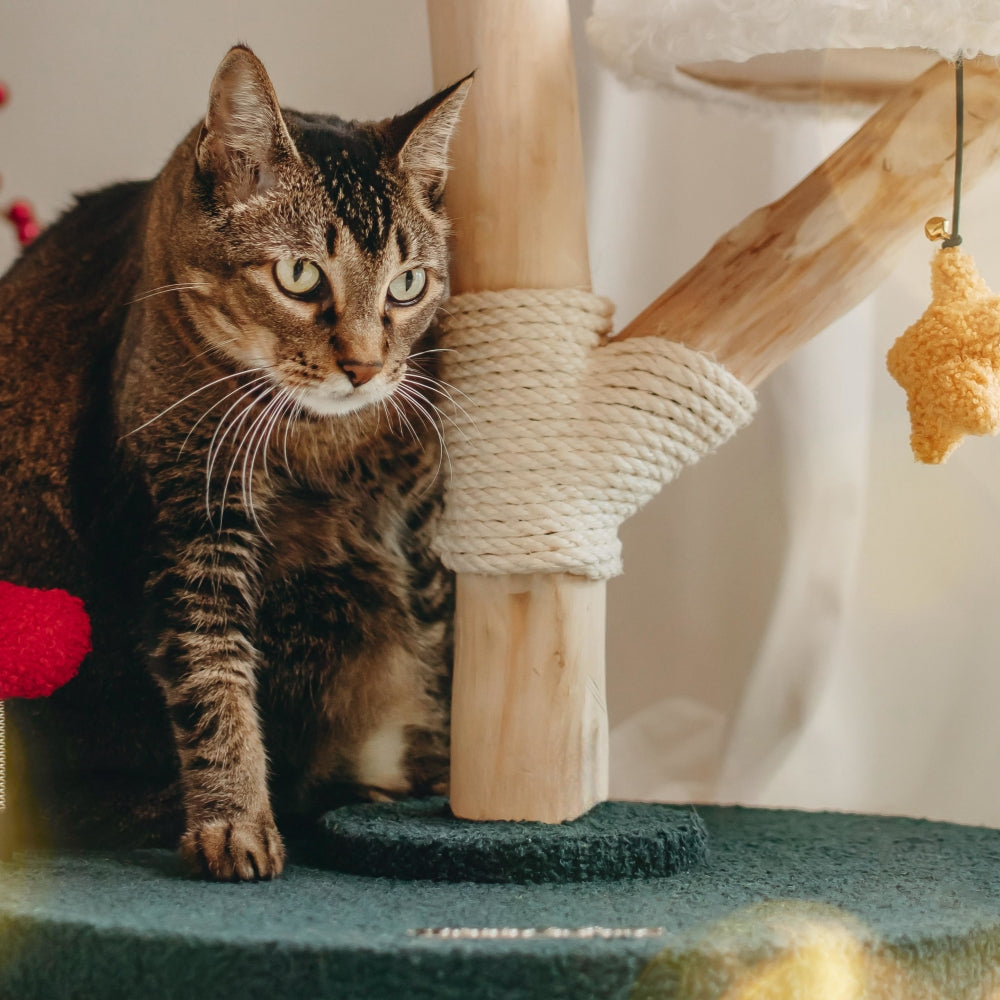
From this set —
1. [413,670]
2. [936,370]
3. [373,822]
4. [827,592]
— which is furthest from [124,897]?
[827,592]

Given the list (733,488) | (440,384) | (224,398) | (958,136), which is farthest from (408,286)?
(733,488)

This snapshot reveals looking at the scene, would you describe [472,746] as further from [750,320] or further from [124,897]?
[750,320]

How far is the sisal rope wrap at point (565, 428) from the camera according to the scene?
0.95 meters

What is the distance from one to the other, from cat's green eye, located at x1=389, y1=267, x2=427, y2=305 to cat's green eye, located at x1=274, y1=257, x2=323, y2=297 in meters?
0.08

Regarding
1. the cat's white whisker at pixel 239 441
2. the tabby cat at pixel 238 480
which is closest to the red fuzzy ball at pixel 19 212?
the tabby cat at pixel 238 480

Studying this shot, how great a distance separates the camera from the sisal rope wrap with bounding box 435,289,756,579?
0.95 m

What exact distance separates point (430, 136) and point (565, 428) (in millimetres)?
297

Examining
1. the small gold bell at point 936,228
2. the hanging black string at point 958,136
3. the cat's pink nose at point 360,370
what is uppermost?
the hanging black string at point 958,136

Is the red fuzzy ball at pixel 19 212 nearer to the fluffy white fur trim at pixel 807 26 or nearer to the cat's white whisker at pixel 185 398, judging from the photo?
the cat's white whisker at pixel 185 398

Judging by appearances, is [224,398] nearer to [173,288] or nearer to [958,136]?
[173,288]

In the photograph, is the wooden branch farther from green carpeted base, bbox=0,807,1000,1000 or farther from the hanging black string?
green carpeted base, bbox=0,807,1000,1000

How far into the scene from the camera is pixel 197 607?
3.20 feet

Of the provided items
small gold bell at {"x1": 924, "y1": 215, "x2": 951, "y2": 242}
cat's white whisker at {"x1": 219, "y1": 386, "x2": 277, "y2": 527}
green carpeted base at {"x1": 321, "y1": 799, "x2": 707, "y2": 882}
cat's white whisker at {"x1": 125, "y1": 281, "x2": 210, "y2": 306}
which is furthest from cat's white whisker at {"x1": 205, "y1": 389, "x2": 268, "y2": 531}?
small gold bell at {"x1": 924, "y1": 215, "x2": 951, "y2": 242}

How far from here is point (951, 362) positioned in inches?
33.3
